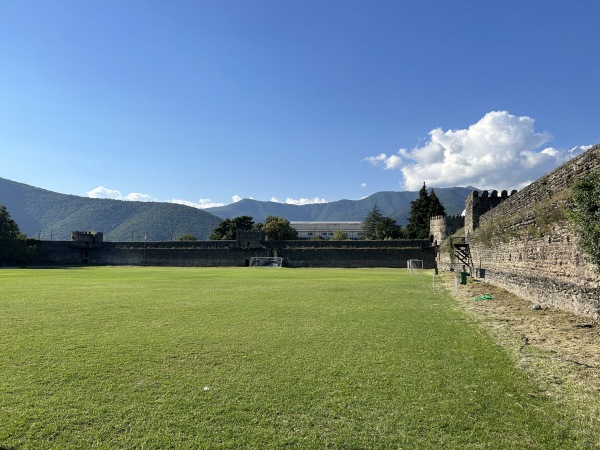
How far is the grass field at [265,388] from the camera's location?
141 inches

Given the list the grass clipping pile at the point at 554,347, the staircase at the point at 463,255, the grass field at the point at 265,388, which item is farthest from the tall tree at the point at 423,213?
the grass field at the point at 265,388

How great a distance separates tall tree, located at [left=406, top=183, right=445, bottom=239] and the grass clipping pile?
56.1m

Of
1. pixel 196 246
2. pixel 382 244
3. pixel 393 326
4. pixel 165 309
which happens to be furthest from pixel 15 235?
pixel 393 326

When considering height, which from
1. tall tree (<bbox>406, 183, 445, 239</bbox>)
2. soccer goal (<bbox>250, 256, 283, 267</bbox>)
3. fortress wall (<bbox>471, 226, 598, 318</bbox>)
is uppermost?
tall tree (<bbox>406, 183, 445, 239</bbox>)

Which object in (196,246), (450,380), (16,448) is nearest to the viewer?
(16,448)

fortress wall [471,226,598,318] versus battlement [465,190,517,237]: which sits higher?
battlement [465,190,517,237]

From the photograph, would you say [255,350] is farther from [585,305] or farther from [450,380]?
[585,305]

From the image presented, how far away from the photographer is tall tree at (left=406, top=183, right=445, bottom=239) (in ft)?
218

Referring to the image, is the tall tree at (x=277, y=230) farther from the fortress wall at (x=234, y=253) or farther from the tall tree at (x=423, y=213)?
the tall tree at (x=423, y=213)

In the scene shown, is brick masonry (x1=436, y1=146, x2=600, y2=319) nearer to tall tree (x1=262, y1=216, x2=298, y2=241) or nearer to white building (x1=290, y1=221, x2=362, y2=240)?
tall tree (x1=262, y1=216, x2=298, y2=241)

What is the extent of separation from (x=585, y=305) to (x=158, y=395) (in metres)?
8.29

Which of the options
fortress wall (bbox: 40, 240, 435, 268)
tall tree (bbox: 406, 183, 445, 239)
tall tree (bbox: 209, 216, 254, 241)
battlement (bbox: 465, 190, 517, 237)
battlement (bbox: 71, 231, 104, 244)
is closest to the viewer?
battlement (bbox: 465, 190, 517, 237)

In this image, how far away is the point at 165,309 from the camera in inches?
432

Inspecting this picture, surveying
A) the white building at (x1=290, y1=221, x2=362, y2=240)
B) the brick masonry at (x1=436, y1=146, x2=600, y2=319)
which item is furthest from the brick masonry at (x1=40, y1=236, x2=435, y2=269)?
the white building at (x1=290, y1=221, x2=362, y2=240)
